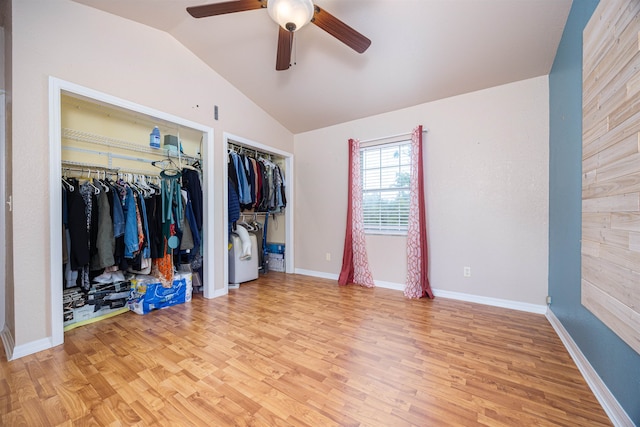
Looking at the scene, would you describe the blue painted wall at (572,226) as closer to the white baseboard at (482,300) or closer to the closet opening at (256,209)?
the white baseboard at (482,300)

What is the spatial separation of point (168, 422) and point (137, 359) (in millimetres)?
752

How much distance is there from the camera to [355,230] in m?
3.45

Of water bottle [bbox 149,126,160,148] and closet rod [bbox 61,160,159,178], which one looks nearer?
closet rod [bbox 61,160,159,178]

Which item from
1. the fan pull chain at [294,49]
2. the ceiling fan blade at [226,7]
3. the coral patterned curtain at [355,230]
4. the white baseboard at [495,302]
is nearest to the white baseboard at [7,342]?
the ceiling fan blade at [226,7]

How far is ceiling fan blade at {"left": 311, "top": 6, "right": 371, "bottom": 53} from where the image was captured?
1.62 meters

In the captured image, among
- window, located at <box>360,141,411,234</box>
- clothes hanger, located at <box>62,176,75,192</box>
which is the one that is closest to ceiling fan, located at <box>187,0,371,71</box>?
window, located at <box>360,141,411,234</box>

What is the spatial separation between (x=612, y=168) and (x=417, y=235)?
1.84 meters

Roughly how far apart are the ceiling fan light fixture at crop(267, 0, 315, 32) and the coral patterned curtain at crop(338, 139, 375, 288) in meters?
1.95

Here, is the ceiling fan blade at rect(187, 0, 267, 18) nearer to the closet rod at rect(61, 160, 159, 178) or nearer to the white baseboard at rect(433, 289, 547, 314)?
the closet rod at rect(61, 160, 159, 178)

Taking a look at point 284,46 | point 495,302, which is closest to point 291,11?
point 284,46

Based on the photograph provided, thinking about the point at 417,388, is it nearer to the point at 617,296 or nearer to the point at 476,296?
the point at 617,296

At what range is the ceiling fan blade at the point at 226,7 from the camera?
1.60 metres

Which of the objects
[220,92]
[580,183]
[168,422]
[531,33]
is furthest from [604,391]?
[220,92]

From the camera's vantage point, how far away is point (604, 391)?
126 cm
